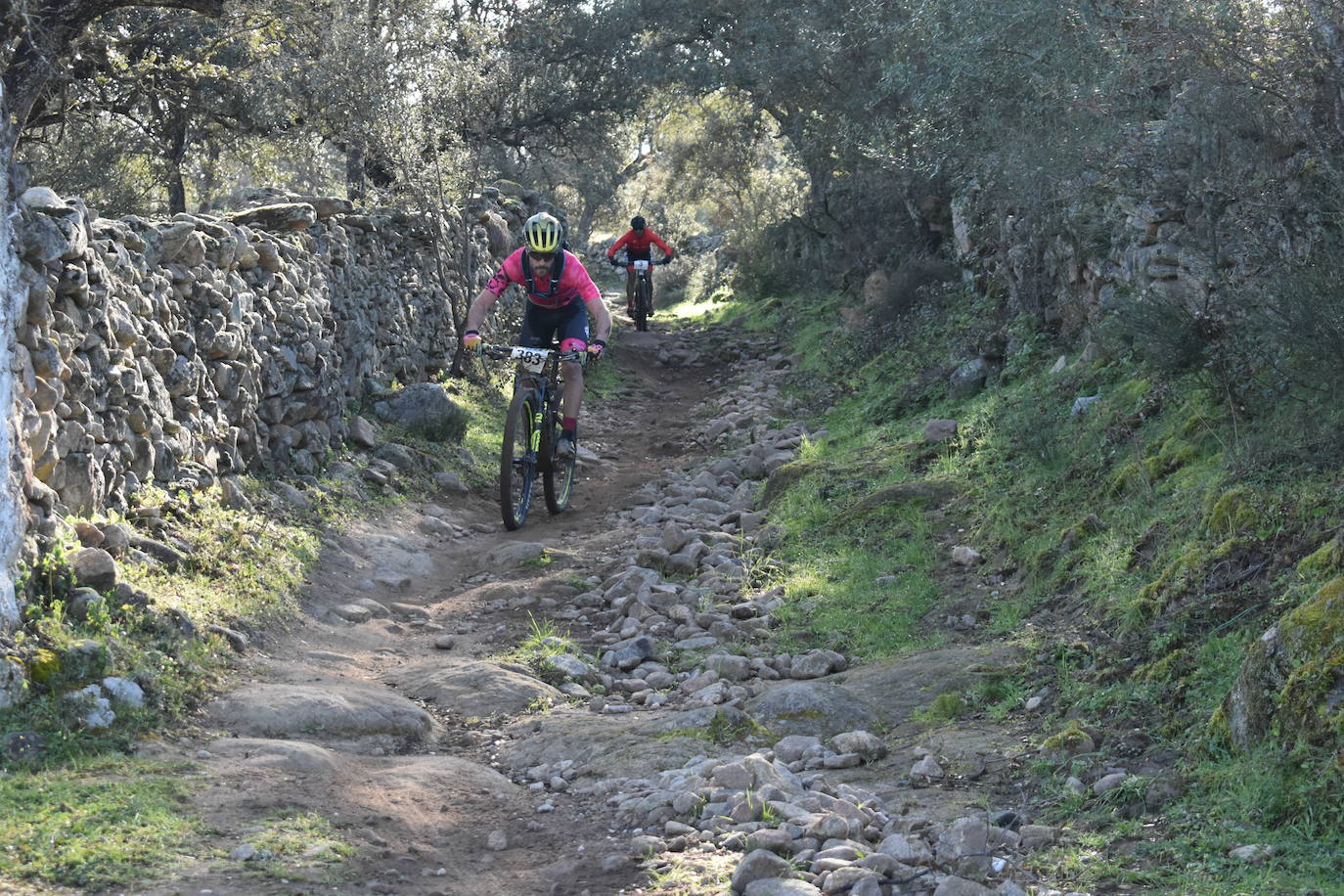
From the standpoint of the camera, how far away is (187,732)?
16.9 feet

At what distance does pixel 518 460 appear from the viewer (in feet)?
31.2

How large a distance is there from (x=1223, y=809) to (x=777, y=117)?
1883 cm

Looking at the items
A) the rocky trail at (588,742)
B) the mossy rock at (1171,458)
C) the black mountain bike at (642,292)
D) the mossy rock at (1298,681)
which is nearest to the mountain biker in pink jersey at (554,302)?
the rocky trail at (588,742)

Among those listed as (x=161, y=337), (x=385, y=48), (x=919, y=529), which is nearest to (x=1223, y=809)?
(x=919, y=529)

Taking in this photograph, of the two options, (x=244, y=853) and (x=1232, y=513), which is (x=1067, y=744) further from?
(x=244, y=853)

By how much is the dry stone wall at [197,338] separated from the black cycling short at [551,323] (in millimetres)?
1728

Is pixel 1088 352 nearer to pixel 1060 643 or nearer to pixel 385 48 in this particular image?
pixel 1060 643

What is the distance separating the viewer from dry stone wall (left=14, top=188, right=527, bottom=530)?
6.00 m

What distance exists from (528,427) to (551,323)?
1057mm

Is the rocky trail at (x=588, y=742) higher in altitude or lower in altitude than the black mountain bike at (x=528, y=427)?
lower

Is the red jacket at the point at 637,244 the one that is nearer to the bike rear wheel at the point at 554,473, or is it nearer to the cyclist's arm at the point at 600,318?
the bike rear wheel at the point at 554,473

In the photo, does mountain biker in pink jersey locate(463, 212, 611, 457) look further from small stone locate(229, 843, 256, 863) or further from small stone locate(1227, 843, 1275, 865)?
small stone locate(1227, 843, 1275, 865)

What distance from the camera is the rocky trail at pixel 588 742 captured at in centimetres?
397

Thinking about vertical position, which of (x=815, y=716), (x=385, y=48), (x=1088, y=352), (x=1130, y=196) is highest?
(x=385, y=48)
